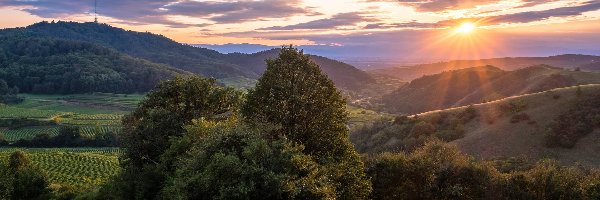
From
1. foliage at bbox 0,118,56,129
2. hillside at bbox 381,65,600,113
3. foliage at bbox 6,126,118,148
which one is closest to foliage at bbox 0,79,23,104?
foliage at bbox 0,118,56,129

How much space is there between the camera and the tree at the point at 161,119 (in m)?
33.5

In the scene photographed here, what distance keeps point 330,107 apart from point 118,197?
19163 millimetres

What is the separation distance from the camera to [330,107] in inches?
1164

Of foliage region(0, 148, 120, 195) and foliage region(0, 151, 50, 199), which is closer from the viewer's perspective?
foliage region(0, 151, 50, 199)

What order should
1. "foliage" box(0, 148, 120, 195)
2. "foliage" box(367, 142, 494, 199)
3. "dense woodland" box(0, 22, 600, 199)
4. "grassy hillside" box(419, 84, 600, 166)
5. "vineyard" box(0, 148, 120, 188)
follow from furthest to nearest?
1. "vineyard" box(0, 148, 120, 188)
2. "foliage" box(0, 148, 120, 195)
3. "grassy hillside" box(419, 84, 600, 166)
4. "foliage" box(367, 142, 494, 199)
5. "dense woodland" box(0, 22, 600, 199)

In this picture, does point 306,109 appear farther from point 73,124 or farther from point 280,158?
point 73,124

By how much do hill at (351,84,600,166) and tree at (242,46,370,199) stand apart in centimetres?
3612

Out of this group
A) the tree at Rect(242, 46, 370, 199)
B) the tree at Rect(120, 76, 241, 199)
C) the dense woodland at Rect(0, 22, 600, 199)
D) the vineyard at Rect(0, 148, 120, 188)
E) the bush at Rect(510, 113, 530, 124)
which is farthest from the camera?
the vineyard at Rect(0, 148, 120, 188)

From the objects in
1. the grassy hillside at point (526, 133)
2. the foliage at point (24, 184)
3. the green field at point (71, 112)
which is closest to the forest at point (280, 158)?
the foliage at point (24, 184)

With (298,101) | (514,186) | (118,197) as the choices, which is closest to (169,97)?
(118,197)

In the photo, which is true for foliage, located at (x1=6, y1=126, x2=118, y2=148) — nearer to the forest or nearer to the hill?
the hill

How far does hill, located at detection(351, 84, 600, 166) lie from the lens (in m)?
60.5

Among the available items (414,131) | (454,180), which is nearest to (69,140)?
(414,131)

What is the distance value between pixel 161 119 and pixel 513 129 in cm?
5446
